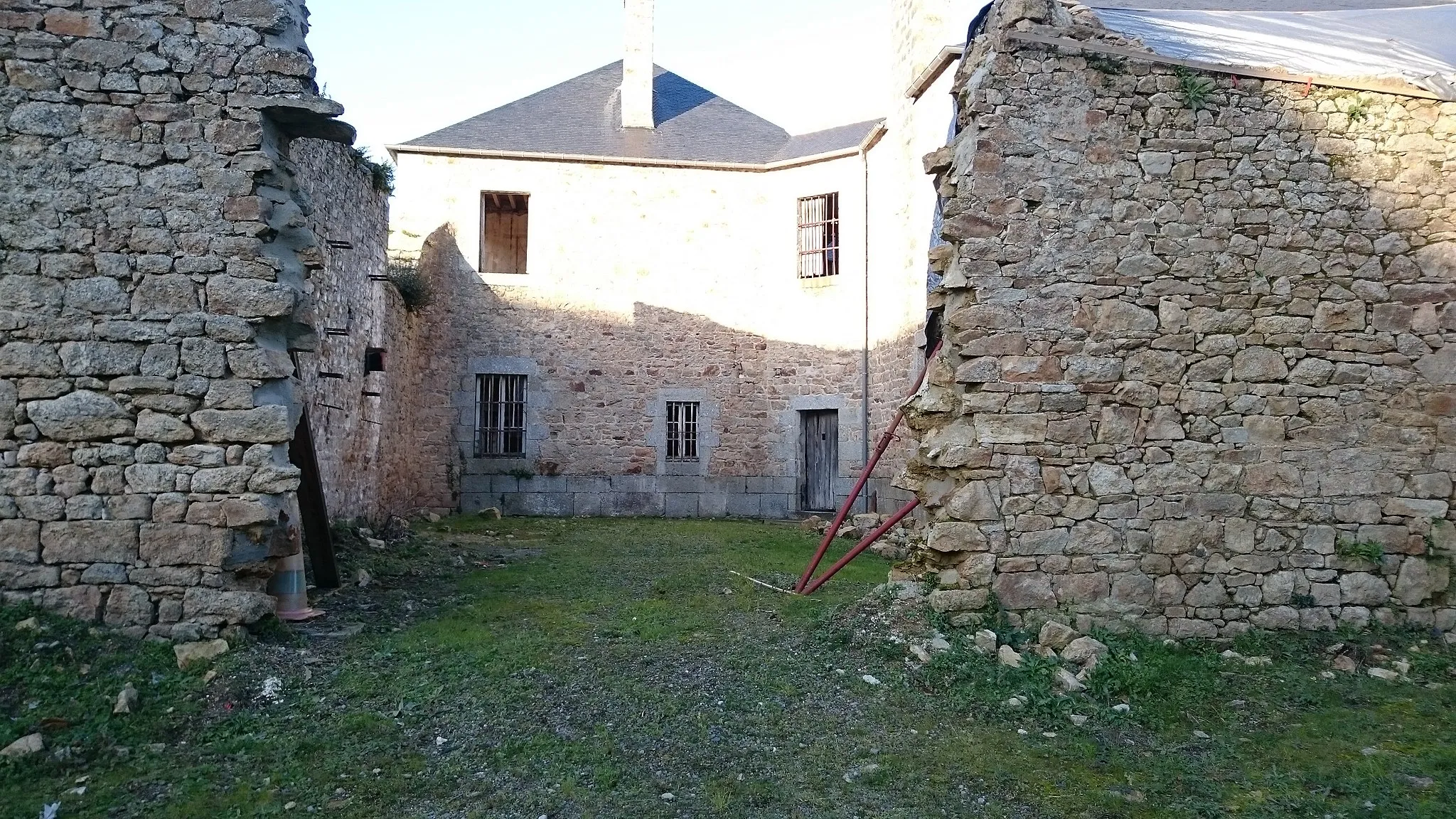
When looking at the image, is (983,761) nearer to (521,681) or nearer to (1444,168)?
(521,681)

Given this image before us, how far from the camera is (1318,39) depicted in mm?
6359

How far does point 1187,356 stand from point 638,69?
515 inches

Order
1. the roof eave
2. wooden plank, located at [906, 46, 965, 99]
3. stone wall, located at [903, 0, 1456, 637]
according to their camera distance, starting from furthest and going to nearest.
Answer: the roof eave < wooden plank, located at [906, 46, 965, 99] < stone wall, located at [903, 0, 1456, 637]

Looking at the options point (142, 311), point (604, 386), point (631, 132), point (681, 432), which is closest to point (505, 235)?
point (631, 132)

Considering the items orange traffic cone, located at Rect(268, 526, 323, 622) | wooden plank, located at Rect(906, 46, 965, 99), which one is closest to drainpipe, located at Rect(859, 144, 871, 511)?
wooden plank, located at Rect(906, 46, 965, 99)

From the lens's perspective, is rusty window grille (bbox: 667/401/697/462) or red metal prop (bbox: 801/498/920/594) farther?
rusty window grille (bbox: 667/401/697/462)

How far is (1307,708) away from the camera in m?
4.62

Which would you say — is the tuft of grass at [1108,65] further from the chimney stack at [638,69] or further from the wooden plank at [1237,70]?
the chimney stack at [638,69]

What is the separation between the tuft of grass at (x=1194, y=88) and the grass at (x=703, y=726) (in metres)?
3.35

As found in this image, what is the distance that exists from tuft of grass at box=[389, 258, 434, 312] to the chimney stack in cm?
506

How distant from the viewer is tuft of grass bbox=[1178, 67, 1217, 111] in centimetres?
566

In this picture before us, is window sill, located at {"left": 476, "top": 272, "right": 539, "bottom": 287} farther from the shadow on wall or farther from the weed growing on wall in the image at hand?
the weed growing on wall

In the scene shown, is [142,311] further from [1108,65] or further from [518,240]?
[518,240]

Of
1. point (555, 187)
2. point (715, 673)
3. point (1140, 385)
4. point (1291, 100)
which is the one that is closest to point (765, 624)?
point (715, 673)
